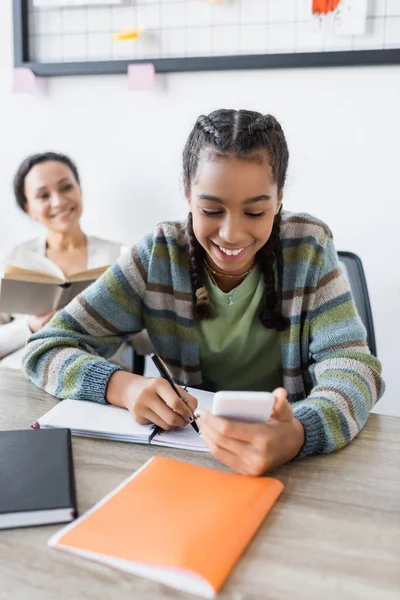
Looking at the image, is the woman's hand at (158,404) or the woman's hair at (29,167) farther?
the woman's hair at (29,167)

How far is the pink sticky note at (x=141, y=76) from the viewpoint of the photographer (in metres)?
1.81

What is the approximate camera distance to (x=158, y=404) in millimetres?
889

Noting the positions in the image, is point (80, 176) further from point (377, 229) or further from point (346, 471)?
point (346, 471)

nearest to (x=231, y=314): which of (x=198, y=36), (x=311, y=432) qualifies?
(x=311, y=432)

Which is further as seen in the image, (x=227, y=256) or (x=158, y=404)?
(x=227, y=256)

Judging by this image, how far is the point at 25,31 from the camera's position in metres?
1.96

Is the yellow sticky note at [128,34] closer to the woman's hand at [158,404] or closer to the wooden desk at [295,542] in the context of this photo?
the woman's hand at [158,404]

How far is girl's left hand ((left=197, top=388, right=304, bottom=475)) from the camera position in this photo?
0.76 m

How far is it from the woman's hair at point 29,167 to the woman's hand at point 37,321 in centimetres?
50

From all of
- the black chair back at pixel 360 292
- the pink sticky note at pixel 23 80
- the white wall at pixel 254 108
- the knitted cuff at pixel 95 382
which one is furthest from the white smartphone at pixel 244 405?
the pink sticky note at pixel 23 80

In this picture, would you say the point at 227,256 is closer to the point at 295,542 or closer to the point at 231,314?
the point at 231,314

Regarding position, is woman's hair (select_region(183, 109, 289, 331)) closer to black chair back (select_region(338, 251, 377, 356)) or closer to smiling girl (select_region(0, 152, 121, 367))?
black chair back (select_region(338, 251, 377, 356))

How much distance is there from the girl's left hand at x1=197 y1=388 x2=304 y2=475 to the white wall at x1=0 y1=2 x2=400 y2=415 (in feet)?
3.59

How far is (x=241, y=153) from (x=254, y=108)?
888 mm
